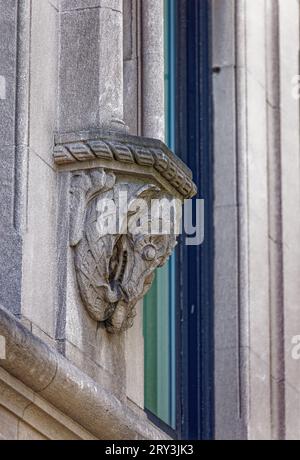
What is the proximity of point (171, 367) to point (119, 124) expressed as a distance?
286cm

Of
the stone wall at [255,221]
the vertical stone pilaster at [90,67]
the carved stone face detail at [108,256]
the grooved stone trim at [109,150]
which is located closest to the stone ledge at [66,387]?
the carved stone face detail at [108,256]

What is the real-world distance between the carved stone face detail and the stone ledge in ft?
1.66

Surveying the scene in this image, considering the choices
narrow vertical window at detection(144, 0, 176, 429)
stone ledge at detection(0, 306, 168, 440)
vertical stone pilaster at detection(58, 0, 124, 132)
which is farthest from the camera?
narrow vertical window at detection(144, 0, 176, 429)

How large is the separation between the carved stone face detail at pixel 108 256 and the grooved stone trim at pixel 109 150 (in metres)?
0.09

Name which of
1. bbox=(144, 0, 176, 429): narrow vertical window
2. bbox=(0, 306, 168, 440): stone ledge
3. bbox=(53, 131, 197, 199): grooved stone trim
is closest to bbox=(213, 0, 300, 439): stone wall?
bbox=(144, 0, 176, 429): narrow vertical window

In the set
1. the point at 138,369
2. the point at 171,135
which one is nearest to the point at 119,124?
the point at 138,369

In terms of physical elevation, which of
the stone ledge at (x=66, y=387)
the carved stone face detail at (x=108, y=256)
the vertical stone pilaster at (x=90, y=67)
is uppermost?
the vertical stone pilaster at (x=90, y=67)

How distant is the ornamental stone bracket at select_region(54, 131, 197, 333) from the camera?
13.7 metres

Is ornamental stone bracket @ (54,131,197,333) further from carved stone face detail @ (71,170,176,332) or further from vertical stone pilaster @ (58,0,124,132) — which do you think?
vertical stone pilaster @ (58,0,124,132)

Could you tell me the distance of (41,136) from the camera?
13.6 meters

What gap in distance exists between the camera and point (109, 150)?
13.7 meters

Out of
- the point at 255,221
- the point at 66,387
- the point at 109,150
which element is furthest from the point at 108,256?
the point at 255,221

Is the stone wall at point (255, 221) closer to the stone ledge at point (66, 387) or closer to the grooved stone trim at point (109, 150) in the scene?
the stone ledge at point (66, 387)

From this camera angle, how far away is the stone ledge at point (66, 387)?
12555mm
